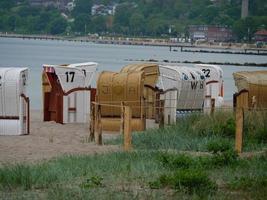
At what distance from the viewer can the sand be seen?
17.5 meters

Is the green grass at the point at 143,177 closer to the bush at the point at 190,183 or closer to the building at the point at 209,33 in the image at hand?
the bush at the point at 190,183

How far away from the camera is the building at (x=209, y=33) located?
187m

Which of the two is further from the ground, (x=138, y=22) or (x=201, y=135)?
(x=201, y=135)

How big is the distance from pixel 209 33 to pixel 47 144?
172091 millimetres

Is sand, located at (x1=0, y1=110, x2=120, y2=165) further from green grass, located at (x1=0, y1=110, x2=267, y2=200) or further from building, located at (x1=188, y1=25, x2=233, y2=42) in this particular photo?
building, located at (x1=188, y1=25, x2=233, y2=42)

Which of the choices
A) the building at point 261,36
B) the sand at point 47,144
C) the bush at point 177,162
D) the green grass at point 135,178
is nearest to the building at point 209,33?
the building at point 261,36

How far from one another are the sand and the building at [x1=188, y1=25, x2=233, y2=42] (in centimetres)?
16188

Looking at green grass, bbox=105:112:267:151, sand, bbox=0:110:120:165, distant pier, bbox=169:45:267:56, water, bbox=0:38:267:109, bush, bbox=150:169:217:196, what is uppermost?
bush, bbox=150:169:217:196

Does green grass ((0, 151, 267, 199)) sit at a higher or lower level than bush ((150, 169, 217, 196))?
lower

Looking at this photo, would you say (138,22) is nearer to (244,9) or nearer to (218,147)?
(244,9)

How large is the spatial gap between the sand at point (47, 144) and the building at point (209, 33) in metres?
162

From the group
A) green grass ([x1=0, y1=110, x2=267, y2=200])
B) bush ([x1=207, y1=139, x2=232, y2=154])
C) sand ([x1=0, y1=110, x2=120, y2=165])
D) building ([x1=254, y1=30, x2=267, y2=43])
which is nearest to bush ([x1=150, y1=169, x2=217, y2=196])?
green grass ([x1=0, y1=110, x2=267, y2=200])

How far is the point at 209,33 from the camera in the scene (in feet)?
626

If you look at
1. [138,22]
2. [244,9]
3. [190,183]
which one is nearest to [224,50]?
[244,9]
